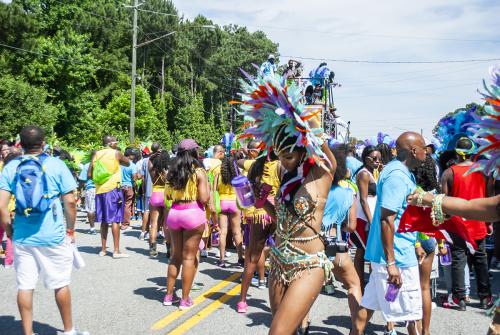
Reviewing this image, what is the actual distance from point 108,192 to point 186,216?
12.0ft

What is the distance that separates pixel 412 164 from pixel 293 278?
1497 millimetres

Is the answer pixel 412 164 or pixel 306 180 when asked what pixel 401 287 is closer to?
pixel 412 164

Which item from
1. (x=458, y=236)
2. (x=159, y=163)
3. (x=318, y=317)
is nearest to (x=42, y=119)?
(x=159, y=163)

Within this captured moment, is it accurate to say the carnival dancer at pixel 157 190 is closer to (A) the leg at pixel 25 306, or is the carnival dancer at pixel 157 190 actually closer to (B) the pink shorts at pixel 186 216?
(B) the pink shorts at pixel 186 216

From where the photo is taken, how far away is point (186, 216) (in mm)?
5961

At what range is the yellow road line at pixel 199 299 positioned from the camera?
5.58 m

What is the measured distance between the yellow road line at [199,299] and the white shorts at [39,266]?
4.05ft

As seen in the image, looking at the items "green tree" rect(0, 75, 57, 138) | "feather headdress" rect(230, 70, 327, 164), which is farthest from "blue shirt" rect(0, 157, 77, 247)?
"green tree" rect(0, 75, 57, 138)

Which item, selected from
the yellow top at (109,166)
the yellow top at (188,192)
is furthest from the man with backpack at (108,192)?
the yellow top at (188,192)

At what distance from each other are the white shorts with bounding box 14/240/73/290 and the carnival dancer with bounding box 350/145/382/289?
341cm

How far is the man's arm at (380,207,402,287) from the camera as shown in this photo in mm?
4141

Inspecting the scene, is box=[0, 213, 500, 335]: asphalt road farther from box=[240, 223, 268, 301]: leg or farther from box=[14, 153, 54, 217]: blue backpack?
box=[14, 153, 54, 217]: blue backpack

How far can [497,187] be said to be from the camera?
21.7 ft

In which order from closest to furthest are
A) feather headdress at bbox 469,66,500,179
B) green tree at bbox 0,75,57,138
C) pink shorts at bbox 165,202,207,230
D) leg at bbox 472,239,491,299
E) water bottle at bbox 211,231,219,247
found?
1. feather headdress at bbox 469,66,500,179
2. pink shorts at bbox 165,202,207,230
3. leg at bbox 472,239,491,299
4. water bottle at bbox 211,231,219,247
5. green tree at bbox 0,75,57,138
